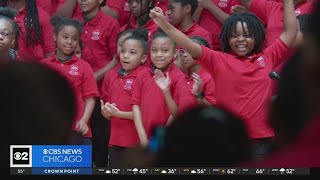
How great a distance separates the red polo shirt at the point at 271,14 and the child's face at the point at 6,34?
1002mm

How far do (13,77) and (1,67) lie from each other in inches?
1.5

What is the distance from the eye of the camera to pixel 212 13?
2.95 meters

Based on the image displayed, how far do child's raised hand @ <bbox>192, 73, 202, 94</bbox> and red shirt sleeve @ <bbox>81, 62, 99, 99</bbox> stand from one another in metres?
0.48

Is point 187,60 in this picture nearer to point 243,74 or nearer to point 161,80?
point 161,80

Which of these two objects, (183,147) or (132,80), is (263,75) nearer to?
(132,80)

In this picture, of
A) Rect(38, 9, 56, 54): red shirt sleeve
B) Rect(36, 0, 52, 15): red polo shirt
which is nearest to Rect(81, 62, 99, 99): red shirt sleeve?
Rect(38, 9, 56, 54): red shirt sleeve

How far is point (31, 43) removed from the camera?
9.18 ft

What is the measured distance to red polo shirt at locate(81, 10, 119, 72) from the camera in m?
2.93

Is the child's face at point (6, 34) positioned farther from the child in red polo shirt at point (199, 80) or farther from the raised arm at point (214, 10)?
the raised arm at point (214, 10)

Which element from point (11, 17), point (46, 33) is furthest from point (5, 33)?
point (46, 33)

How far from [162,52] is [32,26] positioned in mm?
653

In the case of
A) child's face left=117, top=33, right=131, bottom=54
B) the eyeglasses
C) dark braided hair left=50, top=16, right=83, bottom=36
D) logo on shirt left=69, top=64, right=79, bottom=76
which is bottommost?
logo on shirt left=69, top=64, right=79, bottom=76

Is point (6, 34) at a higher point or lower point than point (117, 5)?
lower

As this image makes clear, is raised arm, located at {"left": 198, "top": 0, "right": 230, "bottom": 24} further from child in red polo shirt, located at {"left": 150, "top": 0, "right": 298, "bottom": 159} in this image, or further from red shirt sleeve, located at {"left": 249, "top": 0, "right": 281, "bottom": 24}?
child in red polo shirt, located at {"left": 150, "top": 0, "right": 298, "bottom": 159}
